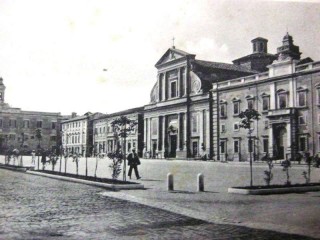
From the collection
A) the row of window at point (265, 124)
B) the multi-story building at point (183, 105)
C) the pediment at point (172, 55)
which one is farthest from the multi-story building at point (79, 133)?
the row of window at point (265, 124)

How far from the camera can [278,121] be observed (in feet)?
86.9

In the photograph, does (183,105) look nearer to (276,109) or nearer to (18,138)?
(276,109)

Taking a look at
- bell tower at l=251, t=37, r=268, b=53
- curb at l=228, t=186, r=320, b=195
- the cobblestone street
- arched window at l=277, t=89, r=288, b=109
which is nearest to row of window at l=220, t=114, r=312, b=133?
arched window at l=277, t=89, r=288, b=109

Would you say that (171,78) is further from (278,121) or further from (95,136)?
(95,136)

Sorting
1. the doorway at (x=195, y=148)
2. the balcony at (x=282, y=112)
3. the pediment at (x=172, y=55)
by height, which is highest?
the pediment at (x=172, y=55)

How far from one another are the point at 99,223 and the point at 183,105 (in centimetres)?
3064

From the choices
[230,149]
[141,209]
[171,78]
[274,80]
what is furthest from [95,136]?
[141,209]

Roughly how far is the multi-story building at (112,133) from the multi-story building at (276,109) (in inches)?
455

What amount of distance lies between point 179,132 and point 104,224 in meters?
30.7

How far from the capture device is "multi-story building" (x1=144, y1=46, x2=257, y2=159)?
3419 centimetres

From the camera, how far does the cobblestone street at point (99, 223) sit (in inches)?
213

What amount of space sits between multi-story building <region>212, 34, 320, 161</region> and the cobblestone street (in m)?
14.8

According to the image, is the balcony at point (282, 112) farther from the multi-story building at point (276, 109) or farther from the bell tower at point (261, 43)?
the bell tower at point (261, 43)

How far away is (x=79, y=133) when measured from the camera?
56375mm
